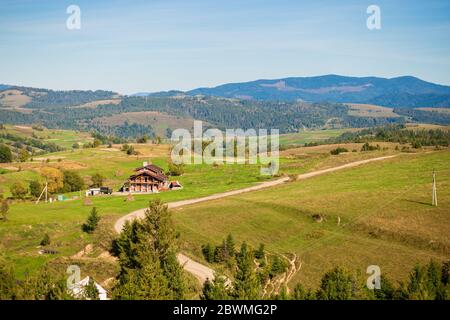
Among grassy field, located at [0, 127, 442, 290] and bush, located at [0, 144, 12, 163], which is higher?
bush, located at [0, 144, 12, 163]

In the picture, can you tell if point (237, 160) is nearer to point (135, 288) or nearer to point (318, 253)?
point (318, 253)

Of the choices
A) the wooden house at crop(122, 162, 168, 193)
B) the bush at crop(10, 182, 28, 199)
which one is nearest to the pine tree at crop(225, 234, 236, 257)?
the wooden house at crop(122, 162, 168, 193)

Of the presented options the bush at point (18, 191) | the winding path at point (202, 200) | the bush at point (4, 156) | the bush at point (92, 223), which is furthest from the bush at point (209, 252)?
the bush at point (4, 156)

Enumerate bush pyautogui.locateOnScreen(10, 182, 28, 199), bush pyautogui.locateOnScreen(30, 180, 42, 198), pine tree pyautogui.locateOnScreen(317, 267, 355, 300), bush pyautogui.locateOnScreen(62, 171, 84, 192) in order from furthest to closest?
bush pyautogui.locateOnScreen(62, 171, 84, 192) → bush pyautogui.locateOnScreen(30, 180, 42, 198) → bush pyautogui.locateOnScreen(10, 182, 28, 199) → pine tree pyautogui.locateOnScreen(317, 267, 355, 300)

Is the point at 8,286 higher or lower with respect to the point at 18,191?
higher

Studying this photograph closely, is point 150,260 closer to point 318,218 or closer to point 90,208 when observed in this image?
point 318,218

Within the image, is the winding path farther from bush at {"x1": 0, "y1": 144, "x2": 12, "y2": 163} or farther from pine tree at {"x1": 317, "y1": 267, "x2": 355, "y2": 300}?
bush at {"x1": 0, "y1": 144, "x2": 12, "y2": 163}

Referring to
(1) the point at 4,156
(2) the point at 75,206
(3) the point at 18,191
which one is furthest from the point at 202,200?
(1) the point at 4,156

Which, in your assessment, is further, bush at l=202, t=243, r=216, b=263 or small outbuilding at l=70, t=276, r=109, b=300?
bush at l=202, t=243, r=216, b=263

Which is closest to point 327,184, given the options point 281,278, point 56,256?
point 281,278
